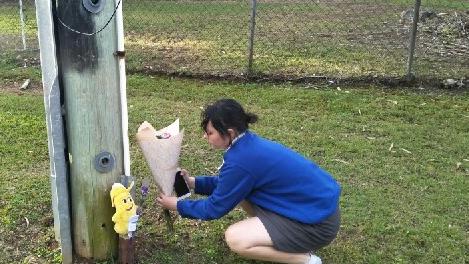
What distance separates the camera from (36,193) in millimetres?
3967

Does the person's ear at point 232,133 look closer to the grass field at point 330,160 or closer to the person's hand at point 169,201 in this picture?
the person's hand at point 169,201

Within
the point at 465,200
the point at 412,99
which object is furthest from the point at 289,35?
the point at 465,200

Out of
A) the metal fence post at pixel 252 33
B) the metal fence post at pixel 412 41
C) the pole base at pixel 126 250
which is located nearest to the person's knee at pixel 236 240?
the pole base at pixel 126 250

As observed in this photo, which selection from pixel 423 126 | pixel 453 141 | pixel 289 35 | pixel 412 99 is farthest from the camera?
pixel 289 35

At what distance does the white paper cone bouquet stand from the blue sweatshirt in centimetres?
23

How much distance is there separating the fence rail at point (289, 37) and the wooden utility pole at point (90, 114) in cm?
374

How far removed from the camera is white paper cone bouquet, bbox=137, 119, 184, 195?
298 centimetres

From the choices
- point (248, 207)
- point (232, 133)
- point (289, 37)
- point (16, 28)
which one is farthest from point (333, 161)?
point (16, 28)

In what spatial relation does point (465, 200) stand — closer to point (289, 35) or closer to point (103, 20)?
point (103, 20)

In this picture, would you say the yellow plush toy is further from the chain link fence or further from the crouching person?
the chain link fence

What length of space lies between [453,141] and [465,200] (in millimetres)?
1138

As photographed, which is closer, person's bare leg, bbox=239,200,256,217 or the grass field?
person's bare leg, bbox=239,200,256,217

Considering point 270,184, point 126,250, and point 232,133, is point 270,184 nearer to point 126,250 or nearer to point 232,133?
point 232,133

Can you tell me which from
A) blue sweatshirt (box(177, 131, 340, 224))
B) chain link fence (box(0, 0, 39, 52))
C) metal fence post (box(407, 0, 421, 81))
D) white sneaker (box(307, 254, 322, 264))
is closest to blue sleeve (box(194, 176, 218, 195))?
blue sweatshirt (box(177, 131, 340, 224))
